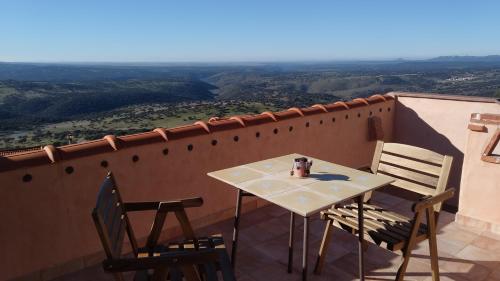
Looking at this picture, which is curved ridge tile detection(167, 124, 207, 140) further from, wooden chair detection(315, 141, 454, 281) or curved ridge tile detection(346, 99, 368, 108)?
curved ridge tile detection(346, 99, 368, 108)

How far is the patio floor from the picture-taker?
310cm

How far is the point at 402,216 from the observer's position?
292 cm

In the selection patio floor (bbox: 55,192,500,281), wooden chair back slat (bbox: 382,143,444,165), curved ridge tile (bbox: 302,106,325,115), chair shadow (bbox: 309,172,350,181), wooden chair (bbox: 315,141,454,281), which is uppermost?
curved ridge tile (bbox: 302,106,325,115)

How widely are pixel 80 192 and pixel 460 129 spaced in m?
4.86

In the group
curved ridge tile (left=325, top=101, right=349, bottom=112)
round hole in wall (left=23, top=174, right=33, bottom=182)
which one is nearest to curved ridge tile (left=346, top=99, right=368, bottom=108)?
curved ridge tile (left=325, top=101, right=349, bottom=112)

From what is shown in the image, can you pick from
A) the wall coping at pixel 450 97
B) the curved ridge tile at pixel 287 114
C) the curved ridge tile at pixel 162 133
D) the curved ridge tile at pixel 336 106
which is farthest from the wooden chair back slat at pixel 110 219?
the wall coping at pixel 450 97

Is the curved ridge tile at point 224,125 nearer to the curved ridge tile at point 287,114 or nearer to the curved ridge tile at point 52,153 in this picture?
the curved ridge tile at point 287,114

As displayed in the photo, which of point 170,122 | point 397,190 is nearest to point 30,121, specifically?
point 170,122

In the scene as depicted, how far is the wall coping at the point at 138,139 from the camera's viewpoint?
2807 mm

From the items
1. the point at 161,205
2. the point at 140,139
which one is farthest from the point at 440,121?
the point at 161,205

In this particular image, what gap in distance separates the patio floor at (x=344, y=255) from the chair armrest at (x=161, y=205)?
1036 millimetres

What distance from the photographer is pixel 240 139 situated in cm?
415

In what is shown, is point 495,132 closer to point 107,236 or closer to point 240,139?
point 240,139

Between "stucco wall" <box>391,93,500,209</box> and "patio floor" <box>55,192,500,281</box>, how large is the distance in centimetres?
162
